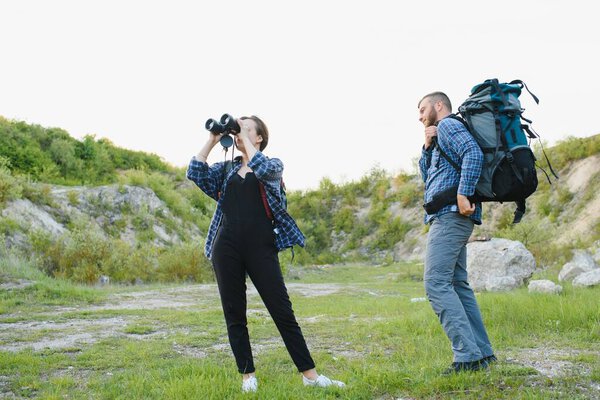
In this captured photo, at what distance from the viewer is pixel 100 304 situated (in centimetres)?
1013

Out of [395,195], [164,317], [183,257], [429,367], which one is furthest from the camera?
[395,195]

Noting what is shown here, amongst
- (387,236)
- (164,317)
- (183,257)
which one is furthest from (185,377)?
(387,236)

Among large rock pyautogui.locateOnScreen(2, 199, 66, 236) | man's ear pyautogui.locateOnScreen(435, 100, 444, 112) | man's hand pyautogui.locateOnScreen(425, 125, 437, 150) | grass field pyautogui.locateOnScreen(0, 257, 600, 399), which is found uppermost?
large rock pyautogui.locateOnScreen(2, 199, 66, 236)

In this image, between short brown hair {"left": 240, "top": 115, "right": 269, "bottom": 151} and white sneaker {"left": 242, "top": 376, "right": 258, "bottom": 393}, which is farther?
short brown hair {"left": 240, "top": 115, "right": 269, "bottom": 151}

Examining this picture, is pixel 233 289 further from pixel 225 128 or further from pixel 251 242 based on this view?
pixel 225 128

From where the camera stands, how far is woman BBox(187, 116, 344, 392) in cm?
378

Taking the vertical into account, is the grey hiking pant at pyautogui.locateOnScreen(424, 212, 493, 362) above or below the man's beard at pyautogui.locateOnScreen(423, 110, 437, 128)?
below

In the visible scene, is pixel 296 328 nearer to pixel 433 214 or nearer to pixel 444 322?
pixel 444 322

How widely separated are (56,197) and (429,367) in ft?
63.0

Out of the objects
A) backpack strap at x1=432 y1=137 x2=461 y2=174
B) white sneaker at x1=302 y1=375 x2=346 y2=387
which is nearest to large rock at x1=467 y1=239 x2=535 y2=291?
backpack strap at x1=432 y1=137 x2=461 y2=174

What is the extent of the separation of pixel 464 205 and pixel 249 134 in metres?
1.61

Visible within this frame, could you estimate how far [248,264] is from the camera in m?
3.81

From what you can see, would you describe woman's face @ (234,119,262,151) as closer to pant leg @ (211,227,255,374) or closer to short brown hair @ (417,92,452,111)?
pant leg @ (211,227,255,374)

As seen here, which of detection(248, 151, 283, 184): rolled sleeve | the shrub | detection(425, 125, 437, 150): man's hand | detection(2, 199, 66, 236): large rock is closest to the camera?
detection(248, 151, 283, 184): rolled sleeve
